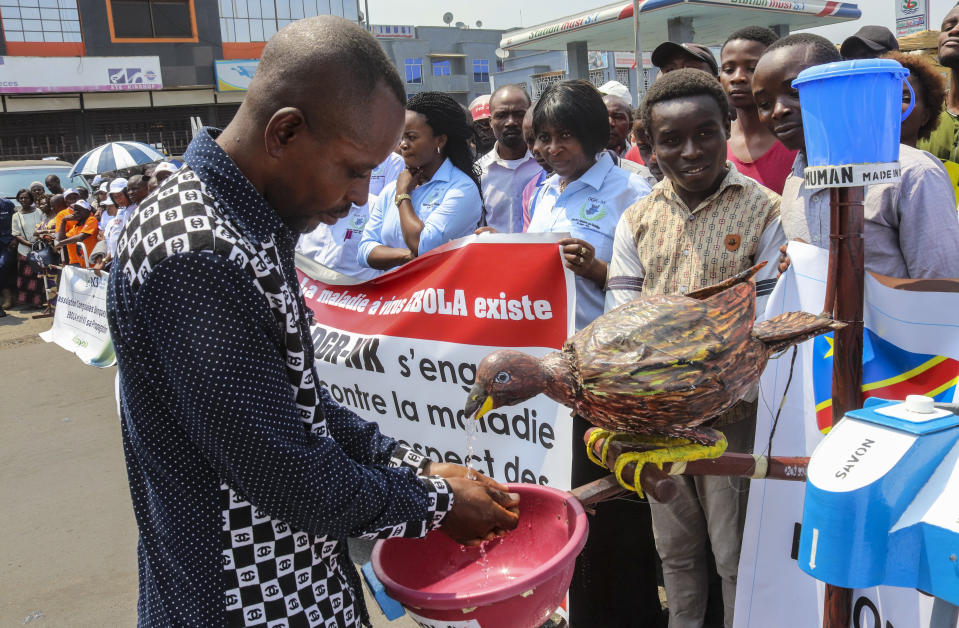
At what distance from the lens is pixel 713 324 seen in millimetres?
1475

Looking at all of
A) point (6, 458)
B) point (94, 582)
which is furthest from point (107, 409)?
point (94, 582)

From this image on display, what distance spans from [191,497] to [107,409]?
5.44 m

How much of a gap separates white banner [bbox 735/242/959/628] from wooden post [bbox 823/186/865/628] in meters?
0.32

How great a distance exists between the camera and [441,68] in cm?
4222

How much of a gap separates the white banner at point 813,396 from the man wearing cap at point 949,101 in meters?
Answer: 2.15

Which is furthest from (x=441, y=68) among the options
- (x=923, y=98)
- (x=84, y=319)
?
(x=923, y=98)

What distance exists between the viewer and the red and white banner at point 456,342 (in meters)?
2.75

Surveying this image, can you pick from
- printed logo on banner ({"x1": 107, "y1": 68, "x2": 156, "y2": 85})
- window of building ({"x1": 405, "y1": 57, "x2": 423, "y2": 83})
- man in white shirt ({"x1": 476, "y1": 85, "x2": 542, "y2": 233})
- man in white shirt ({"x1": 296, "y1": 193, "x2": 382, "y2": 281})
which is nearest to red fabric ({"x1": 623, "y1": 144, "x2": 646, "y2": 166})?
man in white shirt ({"x1": 476, "y1": 85, "x2": 542, "y2": 233})

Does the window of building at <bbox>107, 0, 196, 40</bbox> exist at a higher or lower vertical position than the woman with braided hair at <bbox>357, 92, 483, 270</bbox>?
higher

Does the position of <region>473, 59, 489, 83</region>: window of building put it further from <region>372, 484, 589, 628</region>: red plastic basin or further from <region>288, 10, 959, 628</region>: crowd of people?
<region>372, 484, 589, 628</region>: red plastic basin

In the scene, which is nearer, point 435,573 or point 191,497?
point 191,497

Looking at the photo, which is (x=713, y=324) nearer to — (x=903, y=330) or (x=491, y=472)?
(x=903, y=330)

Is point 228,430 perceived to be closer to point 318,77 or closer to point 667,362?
point 318,77

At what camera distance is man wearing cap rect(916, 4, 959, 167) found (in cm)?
325
